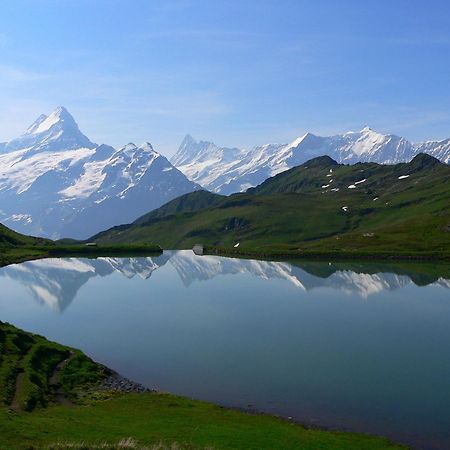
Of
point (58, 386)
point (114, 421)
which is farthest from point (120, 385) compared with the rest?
point (114, 421)

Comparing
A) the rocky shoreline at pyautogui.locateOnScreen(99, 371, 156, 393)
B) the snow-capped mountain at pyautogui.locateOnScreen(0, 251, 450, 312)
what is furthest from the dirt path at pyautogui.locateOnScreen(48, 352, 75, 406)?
the snow-capped mountain at pyautogui.locateOnScreen(0, 251, 450, 312)

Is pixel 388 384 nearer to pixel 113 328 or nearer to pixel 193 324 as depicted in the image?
pixel 193 324

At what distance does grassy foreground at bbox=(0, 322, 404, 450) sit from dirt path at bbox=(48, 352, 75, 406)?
0.79ft

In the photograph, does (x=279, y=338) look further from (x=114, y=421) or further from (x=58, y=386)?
(x=114, y=421)

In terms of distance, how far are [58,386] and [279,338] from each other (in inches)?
1503

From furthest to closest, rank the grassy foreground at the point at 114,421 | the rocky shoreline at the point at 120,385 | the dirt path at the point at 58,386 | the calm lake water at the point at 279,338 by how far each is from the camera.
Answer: the rocky shoreline at the point at 120,385 < the calm lake water at the point at 279,338 < the dirt path at the point at 58,386 < the grassy foreground at the point at 114,421

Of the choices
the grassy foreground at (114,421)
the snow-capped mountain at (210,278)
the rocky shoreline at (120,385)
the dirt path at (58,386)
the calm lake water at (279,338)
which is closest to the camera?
the grassy foreground at (114,421)

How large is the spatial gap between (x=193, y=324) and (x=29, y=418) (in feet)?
182

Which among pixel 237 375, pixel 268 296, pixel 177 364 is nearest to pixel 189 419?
pixel 237 375

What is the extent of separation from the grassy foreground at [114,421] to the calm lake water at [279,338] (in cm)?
546

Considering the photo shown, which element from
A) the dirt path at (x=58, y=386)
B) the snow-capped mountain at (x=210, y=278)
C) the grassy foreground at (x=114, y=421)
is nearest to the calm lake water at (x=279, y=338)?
the snow-capped mountain at (x=210, y=278)

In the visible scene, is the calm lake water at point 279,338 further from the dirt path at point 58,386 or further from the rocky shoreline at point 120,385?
the dirt path at point 58,386

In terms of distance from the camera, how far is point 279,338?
285 ft

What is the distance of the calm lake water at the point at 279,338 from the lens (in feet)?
190
